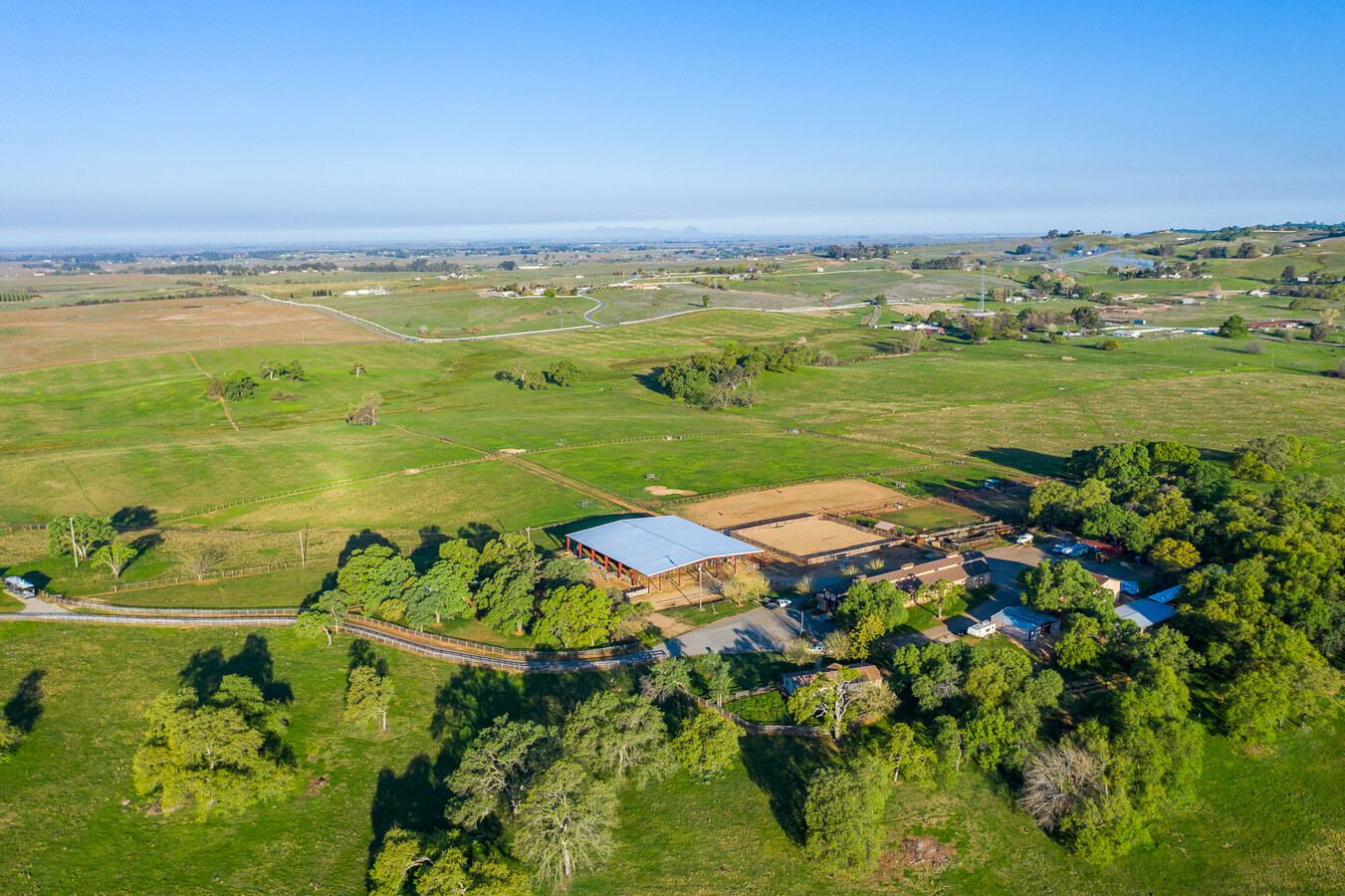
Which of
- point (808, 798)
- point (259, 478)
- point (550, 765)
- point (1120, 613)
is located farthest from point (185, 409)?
point (1120, 613)

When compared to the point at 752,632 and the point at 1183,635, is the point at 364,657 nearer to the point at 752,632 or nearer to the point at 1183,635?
the point at 752,632

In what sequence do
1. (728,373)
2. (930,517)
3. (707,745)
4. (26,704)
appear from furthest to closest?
(728,373) < (930,517) < (26,704) < (707,745)

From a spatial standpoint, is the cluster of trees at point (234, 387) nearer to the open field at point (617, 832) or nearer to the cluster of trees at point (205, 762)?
the open field at point (617, 832)

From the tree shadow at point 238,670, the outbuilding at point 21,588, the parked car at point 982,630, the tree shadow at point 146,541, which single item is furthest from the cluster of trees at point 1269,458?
the outbuilding at point 21,588

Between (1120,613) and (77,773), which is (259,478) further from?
(1120,613)

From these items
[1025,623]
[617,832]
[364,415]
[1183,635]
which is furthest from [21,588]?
[1183,635]

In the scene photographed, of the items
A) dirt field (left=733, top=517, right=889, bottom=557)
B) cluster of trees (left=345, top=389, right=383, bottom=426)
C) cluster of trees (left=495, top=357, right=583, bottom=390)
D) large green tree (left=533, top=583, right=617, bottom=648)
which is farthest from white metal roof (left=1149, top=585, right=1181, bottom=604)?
cluster of trees (left=495, top=357, right=583, bottom=390)
